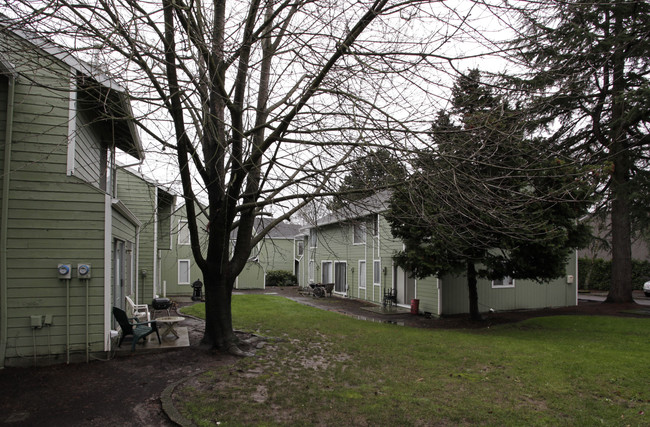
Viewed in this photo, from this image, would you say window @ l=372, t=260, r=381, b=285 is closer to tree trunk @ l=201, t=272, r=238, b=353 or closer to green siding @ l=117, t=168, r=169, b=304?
green siding @ l=117, t=168, r=169, b=304

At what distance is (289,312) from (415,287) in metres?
5.82

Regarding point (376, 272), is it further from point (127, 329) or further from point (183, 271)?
point (127, 329)

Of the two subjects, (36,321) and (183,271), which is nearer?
(36,321)

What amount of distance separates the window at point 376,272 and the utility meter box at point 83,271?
15.6 meters

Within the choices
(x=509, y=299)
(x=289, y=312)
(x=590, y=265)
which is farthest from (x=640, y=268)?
(x=289, y=312)

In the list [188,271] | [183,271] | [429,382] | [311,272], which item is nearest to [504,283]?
[429,382]

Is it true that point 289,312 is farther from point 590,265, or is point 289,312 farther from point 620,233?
point 590,265

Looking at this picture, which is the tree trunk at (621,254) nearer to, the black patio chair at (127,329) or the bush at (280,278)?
the black patio chair at (127,329)

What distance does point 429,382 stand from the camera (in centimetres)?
669

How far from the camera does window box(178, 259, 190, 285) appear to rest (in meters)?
26.2

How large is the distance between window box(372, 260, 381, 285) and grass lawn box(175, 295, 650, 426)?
31.8 feet

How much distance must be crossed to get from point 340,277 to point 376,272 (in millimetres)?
5096

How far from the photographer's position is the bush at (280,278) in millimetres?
33719

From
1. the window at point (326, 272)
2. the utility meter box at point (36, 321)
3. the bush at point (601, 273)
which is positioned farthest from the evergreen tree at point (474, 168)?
the bush at point (601, 273)
